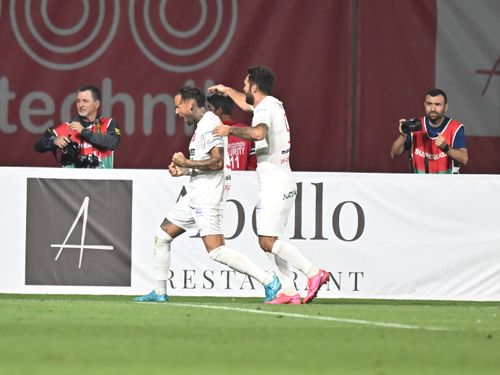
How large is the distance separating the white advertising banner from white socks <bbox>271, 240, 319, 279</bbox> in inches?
54.8

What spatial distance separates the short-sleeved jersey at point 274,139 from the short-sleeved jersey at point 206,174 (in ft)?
1.05

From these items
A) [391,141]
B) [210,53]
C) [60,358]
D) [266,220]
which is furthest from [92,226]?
[60,358]

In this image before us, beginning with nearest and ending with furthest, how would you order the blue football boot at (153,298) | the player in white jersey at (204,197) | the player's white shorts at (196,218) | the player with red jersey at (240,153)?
the player in white jersey at (204,197), the player's white shorts at (196,218), the blue football boot at (153,298), the player with red jersey at (240,153)

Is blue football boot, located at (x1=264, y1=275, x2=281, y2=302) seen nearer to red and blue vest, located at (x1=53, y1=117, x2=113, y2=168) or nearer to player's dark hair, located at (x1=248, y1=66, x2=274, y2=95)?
player's dark hair, located at (x1=248, y1=66, x2=274, y2=95)

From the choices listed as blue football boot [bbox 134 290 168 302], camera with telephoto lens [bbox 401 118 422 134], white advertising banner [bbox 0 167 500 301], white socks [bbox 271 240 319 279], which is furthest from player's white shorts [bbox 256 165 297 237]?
camera with telephoto lens [bbox 401 118 422 134]

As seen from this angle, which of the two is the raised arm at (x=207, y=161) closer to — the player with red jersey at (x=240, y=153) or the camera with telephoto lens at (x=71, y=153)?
the player with red jersey at (x=240, y=153)

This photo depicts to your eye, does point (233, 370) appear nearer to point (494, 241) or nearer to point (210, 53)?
point (494, 241)

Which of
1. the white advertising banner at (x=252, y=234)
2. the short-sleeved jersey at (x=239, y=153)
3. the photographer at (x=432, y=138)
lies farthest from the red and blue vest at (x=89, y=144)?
the photographer at (x=432, y=138)

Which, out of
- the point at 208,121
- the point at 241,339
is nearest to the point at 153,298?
the point at 208,121

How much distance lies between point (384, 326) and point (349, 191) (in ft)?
13.5

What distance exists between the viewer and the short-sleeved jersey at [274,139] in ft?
35.1

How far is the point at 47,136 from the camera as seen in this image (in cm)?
1217

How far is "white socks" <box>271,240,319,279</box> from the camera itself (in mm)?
10562

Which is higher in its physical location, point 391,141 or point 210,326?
point 391,141
